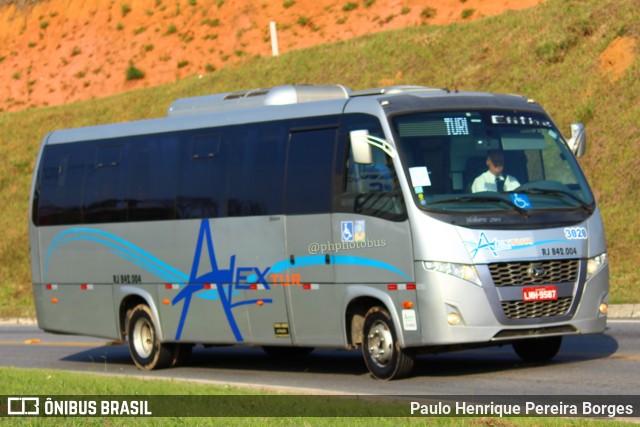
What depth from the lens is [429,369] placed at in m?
15.7

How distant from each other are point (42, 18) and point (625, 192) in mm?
61277

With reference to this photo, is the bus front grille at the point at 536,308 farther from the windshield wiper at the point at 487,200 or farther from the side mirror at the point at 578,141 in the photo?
the side mirror at the point at 578,141

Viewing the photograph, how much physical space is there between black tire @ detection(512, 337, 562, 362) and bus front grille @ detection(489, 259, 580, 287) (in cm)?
143

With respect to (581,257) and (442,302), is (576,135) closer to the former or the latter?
(581,257)

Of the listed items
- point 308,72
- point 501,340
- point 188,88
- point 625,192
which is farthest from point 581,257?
point 188,88

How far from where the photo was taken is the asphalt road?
13.3 meters

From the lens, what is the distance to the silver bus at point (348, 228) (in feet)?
45.8

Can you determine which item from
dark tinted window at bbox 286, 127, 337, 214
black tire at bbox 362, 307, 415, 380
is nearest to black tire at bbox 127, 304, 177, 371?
dark tinted window at bbox 286, 127, 337, 214

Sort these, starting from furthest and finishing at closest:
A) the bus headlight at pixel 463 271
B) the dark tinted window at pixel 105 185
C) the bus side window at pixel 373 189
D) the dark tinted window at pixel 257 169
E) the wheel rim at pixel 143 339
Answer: the dark tinted window at pixel 105 185
the wheel rim at pixel 143 339
the dark tinted window at pixel 257 169
the bus side window at pixel 373 189
the bus headlight at pixel 463 271

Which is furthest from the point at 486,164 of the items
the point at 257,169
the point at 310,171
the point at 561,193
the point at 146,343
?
the point at 146,343

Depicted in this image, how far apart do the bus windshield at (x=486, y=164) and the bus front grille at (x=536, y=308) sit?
1.01m

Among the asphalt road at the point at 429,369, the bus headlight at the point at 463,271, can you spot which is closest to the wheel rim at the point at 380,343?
the asphalt road at the point at 429,369

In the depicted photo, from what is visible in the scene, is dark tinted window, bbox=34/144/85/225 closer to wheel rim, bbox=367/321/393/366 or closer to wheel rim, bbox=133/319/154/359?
wheel rim, bbox=133/319/154/359

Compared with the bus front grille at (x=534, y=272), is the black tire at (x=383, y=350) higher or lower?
lower
